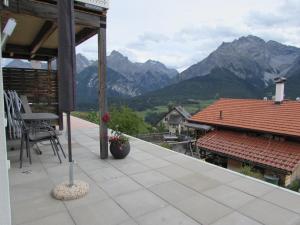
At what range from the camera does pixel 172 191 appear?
9.07ft

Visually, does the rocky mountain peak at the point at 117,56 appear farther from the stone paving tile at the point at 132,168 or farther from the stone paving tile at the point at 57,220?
the stone paving tile at the point at 57,220

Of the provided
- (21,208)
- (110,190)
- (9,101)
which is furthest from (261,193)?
(9,101)

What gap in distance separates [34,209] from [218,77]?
3216 inches

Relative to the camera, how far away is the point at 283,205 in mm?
2439

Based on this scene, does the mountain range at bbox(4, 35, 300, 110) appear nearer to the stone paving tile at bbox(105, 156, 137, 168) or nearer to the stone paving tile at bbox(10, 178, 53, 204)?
the stone paving tile at bbox(105, 156, 137, 168)

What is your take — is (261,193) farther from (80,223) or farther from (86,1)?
(86,1)

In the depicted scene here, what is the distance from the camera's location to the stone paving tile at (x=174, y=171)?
329 centimetres

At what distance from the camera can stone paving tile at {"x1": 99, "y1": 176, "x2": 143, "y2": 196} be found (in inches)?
108

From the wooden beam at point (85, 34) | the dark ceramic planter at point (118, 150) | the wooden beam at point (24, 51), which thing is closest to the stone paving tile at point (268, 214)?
the dark ceramic planter at point (118, 150)

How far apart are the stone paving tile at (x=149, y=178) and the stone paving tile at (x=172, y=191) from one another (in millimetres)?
107

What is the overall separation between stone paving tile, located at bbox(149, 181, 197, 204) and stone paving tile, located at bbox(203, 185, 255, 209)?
22 cm

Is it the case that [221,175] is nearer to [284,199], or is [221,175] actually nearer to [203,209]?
[284,199]

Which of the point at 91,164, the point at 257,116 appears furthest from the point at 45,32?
the point at 257,116

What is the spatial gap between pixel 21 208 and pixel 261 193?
8.55 ft
